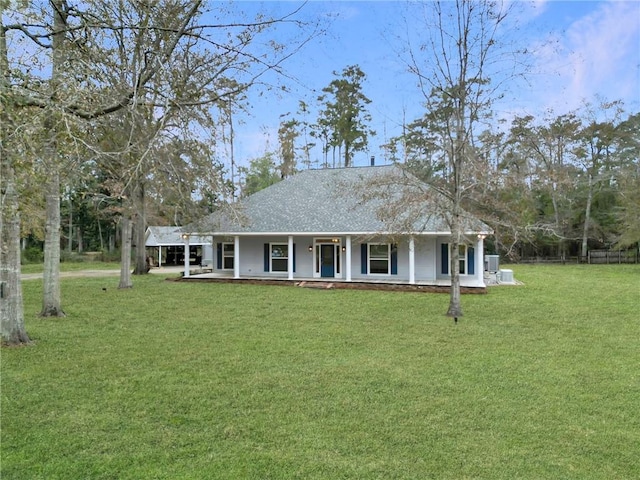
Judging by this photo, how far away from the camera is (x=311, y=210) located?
62.8 ft

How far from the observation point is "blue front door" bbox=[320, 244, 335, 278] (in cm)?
1827

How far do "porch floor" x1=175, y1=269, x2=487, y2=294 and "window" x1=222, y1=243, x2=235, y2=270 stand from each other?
1.64 metres

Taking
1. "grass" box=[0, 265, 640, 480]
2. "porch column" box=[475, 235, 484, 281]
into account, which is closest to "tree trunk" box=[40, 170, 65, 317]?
"grass" box=[0, 265, 640, 480]

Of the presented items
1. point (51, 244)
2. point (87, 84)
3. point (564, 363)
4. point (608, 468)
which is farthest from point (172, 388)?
point (51, 244)

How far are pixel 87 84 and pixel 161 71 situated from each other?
0.87 m

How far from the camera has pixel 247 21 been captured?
5812mm

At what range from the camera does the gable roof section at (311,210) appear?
1720cm

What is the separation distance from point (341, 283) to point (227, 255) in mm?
6995

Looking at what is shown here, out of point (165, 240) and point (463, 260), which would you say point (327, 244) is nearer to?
point (463, 260)

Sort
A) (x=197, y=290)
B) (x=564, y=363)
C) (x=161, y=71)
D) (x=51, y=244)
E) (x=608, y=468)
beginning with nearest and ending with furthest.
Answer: (x=608, y=468)
(x=161, y=71)
(x=564, y=363)
(x=51, y=244)
(x=197, y=290)

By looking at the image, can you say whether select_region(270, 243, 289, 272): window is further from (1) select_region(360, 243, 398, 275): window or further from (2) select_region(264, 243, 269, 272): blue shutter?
(1) select_region(360, 243, 398, 275): window

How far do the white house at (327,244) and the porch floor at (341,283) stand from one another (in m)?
0.35

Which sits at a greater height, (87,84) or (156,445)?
(87,84)

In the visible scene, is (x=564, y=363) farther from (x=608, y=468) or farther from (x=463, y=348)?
(x=608, y=468)
